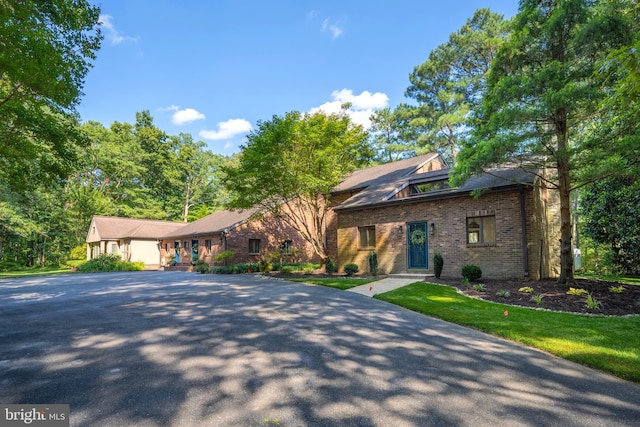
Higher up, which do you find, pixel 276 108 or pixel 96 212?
pixel 276 108

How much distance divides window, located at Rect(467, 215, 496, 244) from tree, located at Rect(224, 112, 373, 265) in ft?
21.1

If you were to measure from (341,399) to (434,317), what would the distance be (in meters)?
4.68

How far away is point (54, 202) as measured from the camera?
3197cm

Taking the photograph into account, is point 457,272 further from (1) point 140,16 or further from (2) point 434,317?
(1) point 140,16

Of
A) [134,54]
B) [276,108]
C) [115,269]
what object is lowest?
[115,269]

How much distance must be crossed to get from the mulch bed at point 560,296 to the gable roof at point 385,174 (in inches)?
370

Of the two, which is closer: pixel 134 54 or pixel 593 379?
pixel 593 379

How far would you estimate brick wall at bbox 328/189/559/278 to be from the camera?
12203 mm

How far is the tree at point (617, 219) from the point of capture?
1379 cm

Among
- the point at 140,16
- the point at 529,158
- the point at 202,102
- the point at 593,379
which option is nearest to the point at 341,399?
the point at 593,379

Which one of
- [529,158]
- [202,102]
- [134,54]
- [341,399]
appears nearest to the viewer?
[341,399]

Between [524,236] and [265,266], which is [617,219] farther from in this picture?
[265,266]

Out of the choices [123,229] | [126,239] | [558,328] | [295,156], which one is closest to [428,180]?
[295,156]

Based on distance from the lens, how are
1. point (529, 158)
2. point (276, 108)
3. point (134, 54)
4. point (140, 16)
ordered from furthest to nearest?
point (276, 108) < point (134, 54) < point (140, 16) < point (529, 158)
